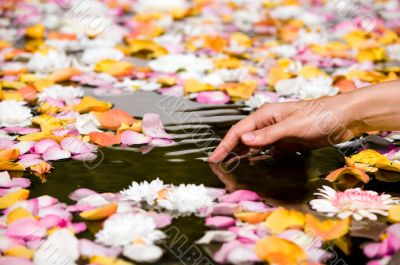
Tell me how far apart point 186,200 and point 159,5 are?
2629 mm

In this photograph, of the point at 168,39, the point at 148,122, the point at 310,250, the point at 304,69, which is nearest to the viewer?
the point at 310,250

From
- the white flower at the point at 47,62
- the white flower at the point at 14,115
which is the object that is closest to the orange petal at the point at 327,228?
the white flower at the point at 14,115

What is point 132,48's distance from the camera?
284 cm

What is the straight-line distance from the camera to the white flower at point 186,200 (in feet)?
4.64

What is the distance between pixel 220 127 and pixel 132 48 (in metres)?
1.02

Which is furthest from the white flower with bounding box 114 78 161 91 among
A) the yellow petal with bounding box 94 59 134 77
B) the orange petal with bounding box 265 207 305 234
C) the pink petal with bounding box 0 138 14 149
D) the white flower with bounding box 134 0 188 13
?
the white flower with bounding box 134 0 188 13

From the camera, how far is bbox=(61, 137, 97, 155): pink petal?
5.70 feet

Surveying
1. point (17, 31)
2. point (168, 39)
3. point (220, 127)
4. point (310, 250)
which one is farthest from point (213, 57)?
point (310, 250)

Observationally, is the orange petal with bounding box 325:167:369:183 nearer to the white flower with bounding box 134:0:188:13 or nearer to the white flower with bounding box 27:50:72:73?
the white flower with bounding box 27:50:72:73

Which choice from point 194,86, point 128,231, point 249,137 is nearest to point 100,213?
point 128,231

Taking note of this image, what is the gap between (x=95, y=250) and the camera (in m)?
1.23

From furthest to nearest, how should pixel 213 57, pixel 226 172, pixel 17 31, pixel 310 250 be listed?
pixel 17 31, pixel 213 57, pixel 226 172, pixel 310 250

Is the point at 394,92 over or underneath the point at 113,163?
over

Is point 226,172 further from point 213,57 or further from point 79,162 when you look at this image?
point 213,57
